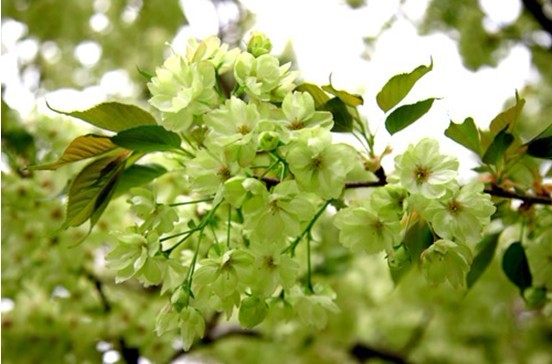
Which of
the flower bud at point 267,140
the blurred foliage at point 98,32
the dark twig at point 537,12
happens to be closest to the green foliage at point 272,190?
the flower bud at point 267,140

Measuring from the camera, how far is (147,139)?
2.47ft

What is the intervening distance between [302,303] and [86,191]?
0.90 ft

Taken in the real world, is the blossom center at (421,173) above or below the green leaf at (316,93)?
below

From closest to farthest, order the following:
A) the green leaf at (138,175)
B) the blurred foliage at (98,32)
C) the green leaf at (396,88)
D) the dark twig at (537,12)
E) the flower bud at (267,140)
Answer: the flower bud at (267,140) < the green leaf at (396,88) < the green leaf at (138,175) < the dark twig at (537,12) < the blurred foliage at (98,32)

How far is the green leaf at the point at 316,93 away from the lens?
0.79 metres

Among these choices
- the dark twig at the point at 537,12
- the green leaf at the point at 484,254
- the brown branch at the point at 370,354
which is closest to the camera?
the green leaf at the point at 484,254

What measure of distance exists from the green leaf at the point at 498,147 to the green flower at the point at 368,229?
0.55ft

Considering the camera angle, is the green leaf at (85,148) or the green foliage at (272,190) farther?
the green leaf at (85,148)

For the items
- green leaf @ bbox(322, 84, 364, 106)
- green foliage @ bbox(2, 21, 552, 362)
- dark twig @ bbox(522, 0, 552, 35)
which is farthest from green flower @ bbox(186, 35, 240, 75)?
dark twig @ bbox(522, 0, 552, 35)

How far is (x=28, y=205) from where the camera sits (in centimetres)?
132

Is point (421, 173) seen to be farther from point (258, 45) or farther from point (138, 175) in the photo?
point (138, 175)

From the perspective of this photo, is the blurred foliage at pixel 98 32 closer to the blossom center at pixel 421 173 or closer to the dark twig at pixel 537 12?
the dark twig at pixel 537 12

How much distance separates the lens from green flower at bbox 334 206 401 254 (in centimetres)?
70

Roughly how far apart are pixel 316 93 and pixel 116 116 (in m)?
0.22
